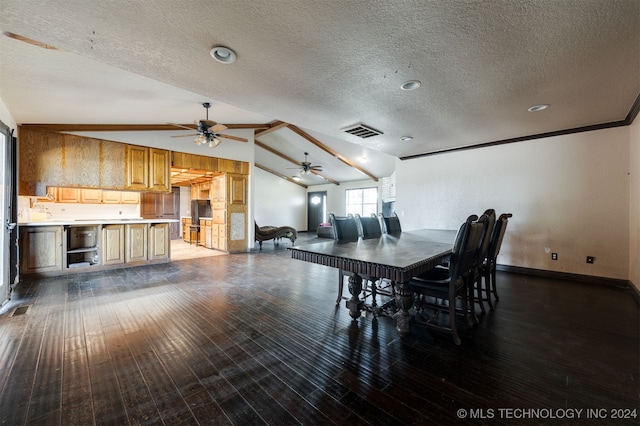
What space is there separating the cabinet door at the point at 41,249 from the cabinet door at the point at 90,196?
192cm

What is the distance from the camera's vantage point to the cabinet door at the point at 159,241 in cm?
519

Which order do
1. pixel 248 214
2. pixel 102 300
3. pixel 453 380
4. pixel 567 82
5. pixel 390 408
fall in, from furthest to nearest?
pixel 248 214 < pixel 102 300 < pixel 567 82 < pixel 453 380 < pixel 390 408

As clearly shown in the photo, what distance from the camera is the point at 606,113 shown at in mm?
3287

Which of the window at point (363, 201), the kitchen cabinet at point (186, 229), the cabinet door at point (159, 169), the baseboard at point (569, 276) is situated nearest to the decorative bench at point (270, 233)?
the cabinet door at point (159, 169)

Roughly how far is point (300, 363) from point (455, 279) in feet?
Answer: 4.57

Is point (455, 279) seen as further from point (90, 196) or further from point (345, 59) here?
point (90, 196)

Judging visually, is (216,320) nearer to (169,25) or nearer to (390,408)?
(390,408)

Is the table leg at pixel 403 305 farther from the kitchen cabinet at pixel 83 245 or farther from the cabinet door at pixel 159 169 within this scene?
the cabinet door at pixel 159 169

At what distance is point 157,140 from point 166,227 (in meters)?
1.89

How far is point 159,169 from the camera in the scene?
217 inches

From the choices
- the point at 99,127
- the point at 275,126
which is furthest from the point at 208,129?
the point at 275,126

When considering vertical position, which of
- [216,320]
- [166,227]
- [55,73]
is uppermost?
[55,73]

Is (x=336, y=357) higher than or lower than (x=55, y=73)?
lower

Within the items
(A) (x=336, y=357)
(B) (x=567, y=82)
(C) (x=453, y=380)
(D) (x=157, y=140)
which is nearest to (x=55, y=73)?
(D) (x=157, y=140)
